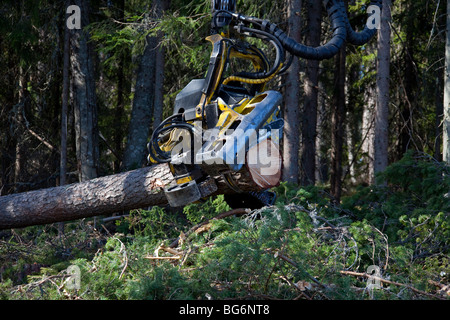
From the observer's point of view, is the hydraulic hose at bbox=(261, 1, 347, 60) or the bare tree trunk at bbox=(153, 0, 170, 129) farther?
the bare tree trunk at bbox=(153, 0, 170, 129)

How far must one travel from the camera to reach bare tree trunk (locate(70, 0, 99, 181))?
35.3ft

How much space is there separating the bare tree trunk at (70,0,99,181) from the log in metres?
3.31

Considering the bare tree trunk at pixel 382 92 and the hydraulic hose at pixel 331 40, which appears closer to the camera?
the hydraulic hose at pixel 331 40

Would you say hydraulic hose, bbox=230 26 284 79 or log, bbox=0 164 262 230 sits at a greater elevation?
hydraulic hose, bbox=230 26 284 79

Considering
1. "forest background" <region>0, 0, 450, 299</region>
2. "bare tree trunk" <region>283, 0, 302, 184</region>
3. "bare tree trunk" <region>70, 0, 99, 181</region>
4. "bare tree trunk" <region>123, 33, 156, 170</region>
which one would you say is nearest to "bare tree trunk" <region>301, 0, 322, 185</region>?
"forest background" <region>0, 0, 450, 299</region>

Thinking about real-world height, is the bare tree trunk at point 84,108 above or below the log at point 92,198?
Answer: above

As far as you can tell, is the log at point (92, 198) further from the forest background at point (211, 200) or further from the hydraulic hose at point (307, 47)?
the hydraulic hose at point (307, 47)

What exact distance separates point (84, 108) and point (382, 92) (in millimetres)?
6392

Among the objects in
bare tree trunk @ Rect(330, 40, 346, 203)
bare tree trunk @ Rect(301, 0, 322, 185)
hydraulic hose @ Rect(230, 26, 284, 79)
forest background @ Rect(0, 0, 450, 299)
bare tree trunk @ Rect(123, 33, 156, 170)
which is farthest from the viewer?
bare tree trunk @ Rect(330, 40, 346, 203)

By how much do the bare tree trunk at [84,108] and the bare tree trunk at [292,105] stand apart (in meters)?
4.05

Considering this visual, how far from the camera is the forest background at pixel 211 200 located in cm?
491

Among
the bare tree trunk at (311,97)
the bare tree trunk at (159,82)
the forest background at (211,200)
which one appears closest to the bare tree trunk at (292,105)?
the forest background at (211,200)

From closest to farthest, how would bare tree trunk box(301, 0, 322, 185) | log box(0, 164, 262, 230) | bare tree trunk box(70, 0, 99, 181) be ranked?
log box(0, 164, 262, 230) → bare tree trunk box(70, 0, 99, 181) → bare tree trunk box(301, 0, 322, 185)

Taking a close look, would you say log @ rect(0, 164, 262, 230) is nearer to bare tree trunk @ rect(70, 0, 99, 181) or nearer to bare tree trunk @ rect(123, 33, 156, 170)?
bare tree trunk @ rect(70, 0, 99, 181)
